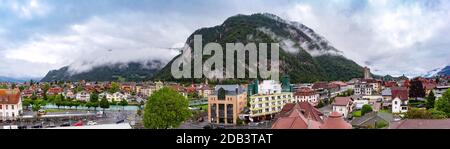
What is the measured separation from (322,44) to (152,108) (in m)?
45.2

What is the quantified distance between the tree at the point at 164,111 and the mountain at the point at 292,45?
27324 millimetres

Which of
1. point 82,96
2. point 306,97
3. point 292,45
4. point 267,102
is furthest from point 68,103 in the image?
point 292,45

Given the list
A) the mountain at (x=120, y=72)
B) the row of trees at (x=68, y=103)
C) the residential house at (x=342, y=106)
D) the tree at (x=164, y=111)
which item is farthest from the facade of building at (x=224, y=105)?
the mountain at (x=120, y=72)

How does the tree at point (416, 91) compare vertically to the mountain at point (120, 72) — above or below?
below

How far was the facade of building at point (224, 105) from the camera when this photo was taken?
48.3 feet

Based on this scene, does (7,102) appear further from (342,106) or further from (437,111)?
(437,111)

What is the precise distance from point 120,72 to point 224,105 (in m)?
38.9

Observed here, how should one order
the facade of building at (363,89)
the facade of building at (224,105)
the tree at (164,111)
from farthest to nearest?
the facade of building at (363,89), the facade of building at (224,105), the tree at (164,111)

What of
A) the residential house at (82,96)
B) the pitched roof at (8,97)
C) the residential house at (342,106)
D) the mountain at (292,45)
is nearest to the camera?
the pitched roof at (8,97)

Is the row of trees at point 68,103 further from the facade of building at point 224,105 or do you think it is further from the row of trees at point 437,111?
the row of trees at point 437,111
